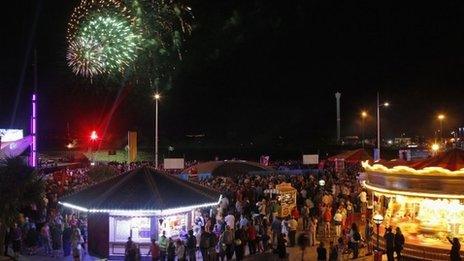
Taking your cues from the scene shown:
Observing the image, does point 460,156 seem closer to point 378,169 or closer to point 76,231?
point 378,169

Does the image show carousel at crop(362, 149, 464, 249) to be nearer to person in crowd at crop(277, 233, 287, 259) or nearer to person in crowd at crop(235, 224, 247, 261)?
person in crowd at crop(277, 233, 287, 259)

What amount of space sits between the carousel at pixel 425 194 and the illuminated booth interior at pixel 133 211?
243 inches

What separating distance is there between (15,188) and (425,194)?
Result: 13009 mm

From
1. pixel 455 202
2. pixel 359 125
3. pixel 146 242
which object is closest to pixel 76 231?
pixel 146 242

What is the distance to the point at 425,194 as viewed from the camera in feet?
53.9

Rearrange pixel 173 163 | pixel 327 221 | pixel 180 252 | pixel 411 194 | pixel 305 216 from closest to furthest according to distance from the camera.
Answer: pixel 180 252
pixel 411 194
pixel 327 221
pixel 305 216
pixel 173 163

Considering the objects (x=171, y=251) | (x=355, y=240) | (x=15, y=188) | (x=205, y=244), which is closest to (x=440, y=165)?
(x=355, y=240)

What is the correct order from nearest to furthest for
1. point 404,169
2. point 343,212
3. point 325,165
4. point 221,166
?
point 404,169 < point 343,212 < point 221,166 < point 325,165

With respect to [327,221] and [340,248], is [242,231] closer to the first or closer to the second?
[340,248]

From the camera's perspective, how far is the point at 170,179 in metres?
18.6

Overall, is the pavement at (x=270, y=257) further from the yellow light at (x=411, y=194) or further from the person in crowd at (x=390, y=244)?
the yellow light at (x=411, y=194)

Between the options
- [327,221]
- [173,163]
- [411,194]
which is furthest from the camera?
[173,163]

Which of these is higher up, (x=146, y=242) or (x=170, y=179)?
(x=170, y=179)

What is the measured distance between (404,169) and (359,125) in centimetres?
8782
